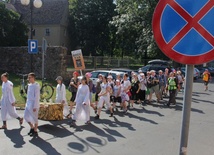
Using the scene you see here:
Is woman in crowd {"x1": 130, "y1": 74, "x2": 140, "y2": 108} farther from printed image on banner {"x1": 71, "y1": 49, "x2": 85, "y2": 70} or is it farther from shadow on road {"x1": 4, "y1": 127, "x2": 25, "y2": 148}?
shadow on road {"x1": 4, "y1": 127, "x2": 25, "y2": 148}

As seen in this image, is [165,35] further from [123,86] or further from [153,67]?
[153,67]

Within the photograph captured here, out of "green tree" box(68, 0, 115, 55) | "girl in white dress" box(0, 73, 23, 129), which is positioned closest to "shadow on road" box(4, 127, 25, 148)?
"girl in white dress" box(0, 73, 23, 129)

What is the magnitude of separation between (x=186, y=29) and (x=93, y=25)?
5241cm

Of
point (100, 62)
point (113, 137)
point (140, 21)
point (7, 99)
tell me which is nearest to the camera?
point (113, 137)

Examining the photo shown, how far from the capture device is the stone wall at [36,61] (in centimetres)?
2355

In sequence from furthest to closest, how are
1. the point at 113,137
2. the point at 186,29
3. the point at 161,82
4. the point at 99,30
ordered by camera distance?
the point at 99,30 < the point at 161,82 < the point at 113,137 < the point at 186,29

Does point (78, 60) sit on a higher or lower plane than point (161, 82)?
higher

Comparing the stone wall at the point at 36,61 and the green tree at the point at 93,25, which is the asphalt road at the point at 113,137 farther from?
the green tree at the point at 93,25

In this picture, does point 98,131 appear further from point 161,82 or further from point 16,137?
point 161,82

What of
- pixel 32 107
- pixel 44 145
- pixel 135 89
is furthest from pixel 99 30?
pixel 44 145

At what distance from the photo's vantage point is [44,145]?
7.43 meters

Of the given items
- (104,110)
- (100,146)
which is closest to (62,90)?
(104,110)

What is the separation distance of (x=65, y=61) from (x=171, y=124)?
15.2 m

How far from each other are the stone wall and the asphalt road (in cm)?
1203
